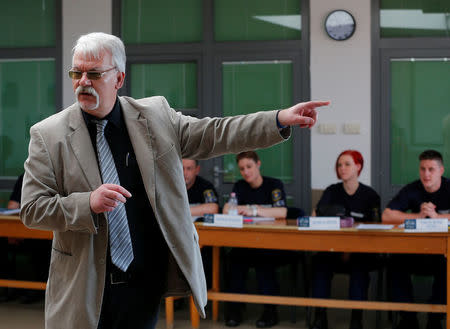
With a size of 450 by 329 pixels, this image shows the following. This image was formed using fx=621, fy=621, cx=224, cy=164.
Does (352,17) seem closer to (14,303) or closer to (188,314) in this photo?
(188,314)

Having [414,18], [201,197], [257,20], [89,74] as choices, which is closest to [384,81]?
[414,18]

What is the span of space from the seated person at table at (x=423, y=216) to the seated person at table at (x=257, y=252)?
0.79 meters

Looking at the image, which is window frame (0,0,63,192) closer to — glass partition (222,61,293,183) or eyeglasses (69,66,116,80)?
glass partition (222,61,293,183)

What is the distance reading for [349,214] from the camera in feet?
14.8

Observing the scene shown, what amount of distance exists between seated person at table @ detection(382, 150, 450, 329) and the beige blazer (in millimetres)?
2660

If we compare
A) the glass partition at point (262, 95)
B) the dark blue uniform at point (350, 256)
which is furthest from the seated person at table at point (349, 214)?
the glass partition at point (262, 95)

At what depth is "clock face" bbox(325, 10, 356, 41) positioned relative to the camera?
536 centimetres

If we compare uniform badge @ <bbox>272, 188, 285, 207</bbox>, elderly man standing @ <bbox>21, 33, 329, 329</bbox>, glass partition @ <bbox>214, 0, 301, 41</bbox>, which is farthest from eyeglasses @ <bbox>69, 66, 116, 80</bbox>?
glass partition @ <bbox>214, 0, 301, 41</bbox>

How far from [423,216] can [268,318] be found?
1257 mm

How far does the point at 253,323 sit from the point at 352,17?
2736 millimetres

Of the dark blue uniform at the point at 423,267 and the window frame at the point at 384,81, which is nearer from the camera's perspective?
the dark blue uniform at the point at 423,267

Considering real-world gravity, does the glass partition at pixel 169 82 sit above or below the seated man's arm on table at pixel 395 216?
above

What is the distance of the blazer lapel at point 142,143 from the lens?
1633 mm

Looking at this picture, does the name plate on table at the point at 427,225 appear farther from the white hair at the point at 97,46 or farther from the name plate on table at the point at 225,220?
the white hair at the point at 97,46
